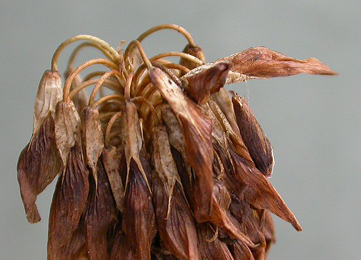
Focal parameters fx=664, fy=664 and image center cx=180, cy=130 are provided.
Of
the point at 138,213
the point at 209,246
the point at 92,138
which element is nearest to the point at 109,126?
the point at 92,138

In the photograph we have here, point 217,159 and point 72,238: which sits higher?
point 217,159

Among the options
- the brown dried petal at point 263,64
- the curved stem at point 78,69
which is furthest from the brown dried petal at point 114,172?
the brown dried petal at point 263,64

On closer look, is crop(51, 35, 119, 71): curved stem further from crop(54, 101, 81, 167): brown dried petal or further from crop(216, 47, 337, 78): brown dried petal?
crop(216, 47, 337, 78): brown dried petal

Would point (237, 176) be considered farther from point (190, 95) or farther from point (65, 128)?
point (65, 128)

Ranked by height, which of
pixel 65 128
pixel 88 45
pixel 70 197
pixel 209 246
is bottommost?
pixel 209 246

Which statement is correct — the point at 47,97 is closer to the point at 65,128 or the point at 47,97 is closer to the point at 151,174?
the point at 65,128

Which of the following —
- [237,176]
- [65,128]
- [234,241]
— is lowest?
[234,241]

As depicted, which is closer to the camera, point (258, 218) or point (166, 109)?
point (166, 109)

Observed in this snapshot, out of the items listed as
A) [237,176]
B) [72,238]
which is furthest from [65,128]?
[237,176]
